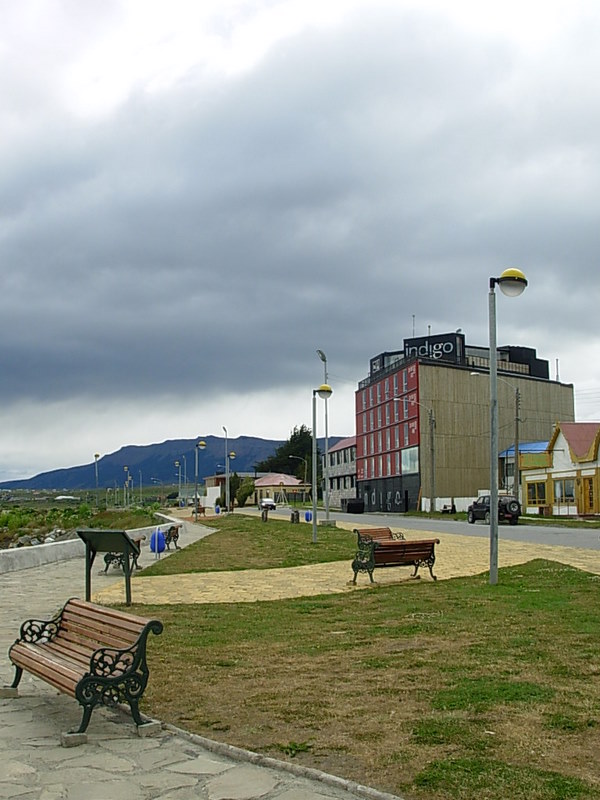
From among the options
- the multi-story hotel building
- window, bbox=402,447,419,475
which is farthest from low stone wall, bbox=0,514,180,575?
window, bbox=402,447,419,475

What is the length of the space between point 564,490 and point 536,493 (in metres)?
4.46

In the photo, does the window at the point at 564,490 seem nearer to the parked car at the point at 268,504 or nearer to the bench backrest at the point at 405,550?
the parked car at the point at 268,504

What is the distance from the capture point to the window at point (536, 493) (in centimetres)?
6016

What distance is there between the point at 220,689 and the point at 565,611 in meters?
5.72

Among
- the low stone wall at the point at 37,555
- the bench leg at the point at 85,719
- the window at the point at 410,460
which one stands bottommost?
the low stone wall at the point at 37,555

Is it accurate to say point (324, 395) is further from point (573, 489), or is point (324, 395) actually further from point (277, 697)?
point (573, 489)

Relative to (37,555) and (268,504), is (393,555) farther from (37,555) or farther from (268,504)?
(268,504)

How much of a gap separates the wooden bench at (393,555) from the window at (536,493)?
44.6 metres

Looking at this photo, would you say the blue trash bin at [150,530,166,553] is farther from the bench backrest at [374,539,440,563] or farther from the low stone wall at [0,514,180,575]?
the bench backrest at [374,539,440,563]

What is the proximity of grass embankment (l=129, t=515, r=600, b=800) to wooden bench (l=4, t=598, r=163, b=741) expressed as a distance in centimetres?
58

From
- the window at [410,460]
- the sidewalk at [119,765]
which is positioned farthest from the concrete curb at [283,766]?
the window at [410,460]

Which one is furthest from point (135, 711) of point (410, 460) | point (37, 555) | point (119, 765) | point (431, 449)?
point (410, 460)

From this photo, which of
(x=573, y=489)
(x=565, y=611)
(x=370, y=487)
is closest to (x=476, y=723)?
(x=565, y=611)

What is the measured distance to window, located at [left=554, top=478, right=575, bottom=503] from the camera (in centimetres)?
5578
